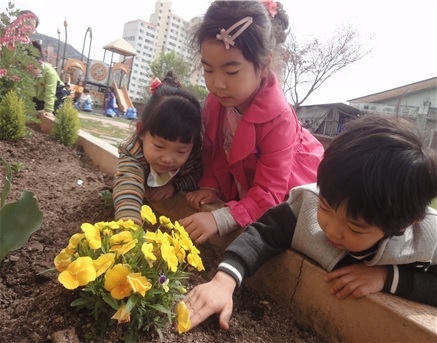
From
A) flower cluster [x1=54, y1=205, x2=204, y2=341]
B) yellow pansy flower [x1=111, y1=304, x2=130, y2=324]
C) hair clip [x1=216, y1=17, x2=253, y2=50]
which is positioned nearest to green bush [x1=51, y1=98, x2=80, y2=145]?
hair clip [x1=216, y1=17, x2=253, y2=50]

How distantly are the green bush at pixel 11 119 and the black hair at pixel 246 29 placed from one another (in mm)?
1873

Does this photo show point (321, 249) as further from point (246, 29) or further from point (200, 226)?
point (246, 29)

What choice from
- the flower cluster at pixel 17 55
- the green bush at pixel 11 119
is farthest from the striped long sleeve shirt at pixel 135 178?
the flower cluster at pixel 17 55

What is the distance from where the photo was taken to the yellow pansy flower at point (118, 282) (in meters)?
0.85

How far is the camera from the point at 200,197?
6.50 ft

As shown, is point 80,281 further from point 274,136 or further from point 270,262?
point 274,136

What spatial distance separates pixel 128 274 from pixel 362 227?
0.69 m

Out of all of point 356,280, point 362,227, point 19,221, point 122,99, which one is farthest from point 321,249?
point 122,99

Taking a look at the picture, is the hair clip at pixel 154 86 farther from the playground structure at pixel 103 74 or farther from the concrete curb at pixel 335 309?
the playground structure at pixel 103 74

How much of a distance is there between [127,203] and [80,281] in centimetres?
96

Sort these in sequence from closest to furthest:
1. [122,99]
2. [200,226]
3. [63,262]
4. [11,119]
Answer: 1. [63,262]
2. [200,226]
3. [11,119]
4. [122,99]

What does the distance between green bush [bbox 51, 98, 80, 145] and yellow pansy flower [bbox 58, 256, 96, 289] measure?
282cm

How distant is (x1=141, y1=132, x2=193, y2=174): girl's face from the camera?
5.99 feet

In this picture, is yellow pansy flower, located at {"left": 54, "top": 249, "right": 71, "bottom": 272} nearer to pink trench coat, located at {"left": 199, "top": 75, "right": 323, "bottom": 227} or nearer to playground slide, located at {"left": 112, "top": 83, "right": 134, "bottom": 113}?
pink trench coat, located at {"left": 199, "top": 75, "right": 323, "bottom": 227}
